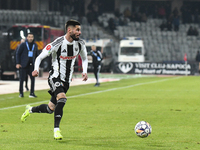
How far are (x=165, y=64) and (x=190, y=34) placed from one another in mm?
11143

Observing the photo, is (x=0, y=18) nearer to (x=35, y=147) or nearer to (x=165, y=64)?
(x=165, y=64)

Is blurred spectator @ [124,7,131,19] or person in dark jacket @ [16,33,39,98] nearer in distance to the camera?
person in dark jacket @ [16,33,39,98]

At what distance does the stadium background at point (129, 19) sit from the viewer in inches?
1797

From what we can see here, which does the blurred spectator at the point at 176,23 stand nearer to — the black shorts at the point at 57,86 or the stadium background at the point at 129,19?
the stadium background at the point at 129,19

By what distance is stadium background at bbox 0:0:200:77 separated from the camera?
4566cm

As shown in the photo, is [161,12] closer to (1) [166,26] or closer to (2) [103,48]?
(1) [166,26]

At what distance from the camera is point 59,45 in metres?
8.07

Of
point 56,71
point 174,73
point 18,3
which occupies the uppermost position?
point 18,3

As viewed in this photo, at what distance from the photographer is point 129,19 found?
48.9 m

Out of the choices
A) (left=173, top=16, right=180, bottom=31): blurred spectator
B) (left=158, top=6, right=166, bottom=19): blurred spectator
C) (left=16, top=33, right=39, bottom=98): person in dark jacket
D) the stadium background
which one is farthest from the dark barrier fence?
(left=16, top=33, right=39, bottom=98): person in dark jacket

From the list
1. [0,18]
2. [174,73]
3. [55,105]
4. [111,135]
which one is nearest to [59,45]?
[55,105]

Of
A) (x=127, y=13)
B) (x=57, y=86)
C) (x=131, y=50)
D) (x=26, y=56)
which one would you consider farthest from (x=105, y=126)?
(x=127, y=13)

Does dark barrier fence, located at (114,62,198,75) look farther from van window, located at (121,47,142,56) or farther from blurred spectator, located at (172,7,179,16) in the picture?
blurred spectator, located at (172,7,179,16)

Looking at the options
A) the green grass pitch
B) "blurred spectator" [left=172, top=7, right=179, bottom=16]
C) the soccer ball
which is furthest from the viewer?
"blurred spectator" [left=172, top=7, right=179, bottom=16]
